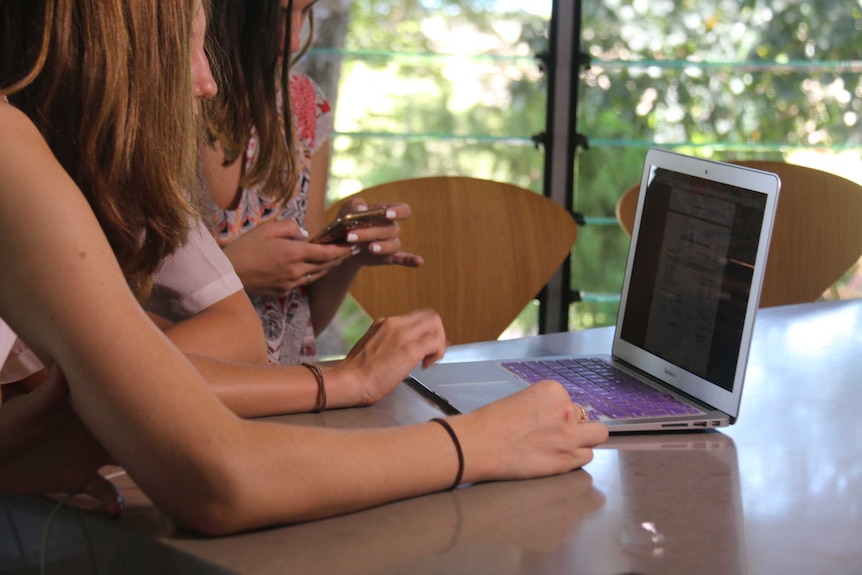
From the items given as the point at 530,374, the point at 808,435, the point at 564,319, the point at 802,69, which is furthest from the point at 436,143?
the point at 808,435

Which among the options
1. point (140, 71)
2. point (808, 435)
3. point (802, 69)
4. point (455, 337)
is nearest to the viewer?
point (140, 71)

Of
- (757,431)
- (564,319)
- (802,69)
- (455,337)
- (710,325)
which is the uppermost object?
(802,69)

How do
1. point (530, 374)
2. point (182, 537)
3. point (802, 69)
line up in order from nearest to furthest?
point (182, 537) < point (530, 374) < point (802, 69)

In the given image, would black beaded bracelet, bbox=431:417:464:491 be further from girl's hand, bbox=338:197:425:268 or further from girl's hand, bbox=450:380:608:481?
girl's hand, bbox=338:197:425:268

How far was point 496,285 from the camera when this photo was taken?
2256mm

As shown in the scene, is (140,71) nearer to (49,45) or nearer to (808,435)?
(49,45)

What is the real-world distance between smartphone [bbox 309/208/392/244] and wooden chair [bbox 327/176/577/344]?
0.40m

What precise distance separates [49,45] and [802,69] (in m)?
2.82

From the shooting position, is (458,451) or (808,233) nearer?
(458,451)

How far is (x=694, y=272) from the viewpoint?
1271mm

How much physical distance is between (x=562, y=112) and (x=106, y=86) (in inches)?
97.8

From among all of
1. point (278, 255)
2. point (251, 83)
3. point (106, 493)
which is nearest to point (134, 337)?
point (106, 493)

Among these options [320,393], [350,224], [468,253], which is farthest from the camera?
[468,253]

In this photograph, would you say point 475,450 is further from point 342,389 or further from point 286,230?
point 286,230
